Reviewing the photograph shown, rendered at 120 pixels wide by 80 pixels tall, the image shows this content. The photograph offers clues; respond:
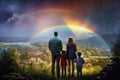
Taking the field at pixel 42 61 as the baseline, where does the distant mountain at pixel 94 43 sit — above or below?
above

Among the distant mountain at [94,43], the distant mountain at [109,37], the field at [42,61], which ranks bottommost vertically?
the field at [42,61]

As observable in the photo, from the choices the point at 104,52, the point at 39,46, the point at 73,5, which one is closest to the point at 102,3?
the point at 73,5

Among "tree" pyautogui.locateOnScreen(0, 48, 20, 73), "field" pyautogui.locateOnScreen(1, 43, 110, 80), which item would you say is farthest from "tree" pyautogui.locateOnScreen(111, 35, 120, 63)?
"tree" pyautogui.locateOnScreen(0, 48, 20, 73)

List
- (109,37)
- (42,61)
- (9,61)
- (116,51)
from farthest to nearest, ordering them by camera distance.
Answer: (109,37) < (42,61) < (116,51) < (9,61)

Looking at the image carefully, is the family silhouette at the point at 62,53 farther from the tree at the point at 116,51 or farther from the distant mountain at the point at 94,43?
the distant mountain at the point at 94,43

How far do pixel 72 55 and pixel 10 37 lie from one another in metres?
7.25

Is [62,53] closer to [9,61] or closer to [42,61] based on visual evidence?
[9,61]

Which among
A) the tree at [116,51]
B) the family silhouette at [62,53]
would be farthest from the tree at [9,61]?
the tree at [116,51]

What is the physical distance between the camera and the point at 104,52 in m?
27.1

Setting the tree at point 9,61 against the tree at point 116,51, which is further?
the tree at point 116,51

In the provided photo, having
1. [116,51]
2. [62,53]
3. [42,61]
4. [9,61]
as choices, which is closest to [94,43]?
[42,61]

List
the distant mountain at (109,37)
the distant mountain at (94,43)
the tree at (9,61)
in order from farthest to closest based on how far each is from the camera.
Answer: the distant mountain at (94,43) → the distant mountain at (109,37) → the tree at (9,61)

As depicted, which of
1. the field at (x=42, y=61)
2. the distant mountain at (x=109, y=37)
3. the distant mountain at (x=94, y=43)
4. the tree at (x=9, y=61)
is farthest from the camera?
the distant mountain at (x=94, y=43)

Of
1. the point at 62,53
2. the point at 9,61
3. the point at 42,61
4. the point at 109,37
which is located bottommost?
the point at 42,61
